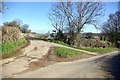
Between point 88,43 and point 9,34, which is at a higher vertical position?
point 9,34

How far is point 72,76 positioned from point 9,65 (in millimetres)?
5633

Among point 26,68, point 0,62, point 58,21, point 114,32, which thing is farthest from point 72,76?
point 114,32

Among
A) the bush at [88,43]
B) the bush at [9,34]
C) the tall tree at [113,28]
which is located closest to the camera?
the bush at [9,34]

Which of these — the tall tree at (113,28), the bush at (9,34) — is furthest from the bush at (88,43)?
the tall tree at (113,28)

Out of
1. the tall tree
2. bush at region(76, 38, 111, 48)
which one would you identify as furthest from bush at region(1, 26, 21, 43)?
the tall tree

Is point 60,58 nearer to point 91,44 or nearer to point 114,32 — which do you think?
→ point 91,44

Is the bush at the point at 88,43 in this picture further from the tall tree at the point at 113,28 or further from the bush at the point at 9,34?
the tall tree at the point at 113,28

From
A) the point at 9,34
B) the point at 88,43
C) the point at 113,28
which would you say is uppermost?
the point at 113,28

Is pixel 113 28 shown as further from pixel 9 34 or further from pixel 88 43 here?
pixel 9 34

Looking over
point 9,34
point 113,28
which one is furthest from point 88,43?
point 113,28

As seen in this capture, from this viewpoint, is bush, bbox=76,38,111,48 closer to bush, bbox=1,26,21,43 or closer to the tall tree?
bush, bbox=1,26,21,43

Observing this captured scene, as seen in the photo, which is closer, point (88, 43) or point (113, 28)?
point (88, 43)

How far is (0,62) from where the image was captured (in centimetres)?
1623

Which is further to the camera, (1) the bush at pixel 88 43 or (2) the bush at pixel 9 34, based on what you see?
(1) the bush at pixel 88 43
